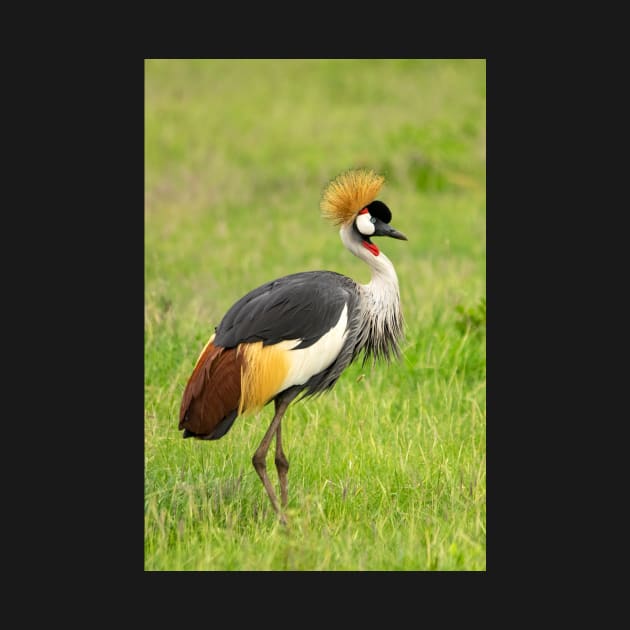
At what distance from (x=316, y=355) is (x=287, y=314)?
0.25 metres

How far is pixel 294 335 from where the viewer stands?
4.94 metres

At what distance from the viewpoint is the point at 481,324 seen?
7.00 m

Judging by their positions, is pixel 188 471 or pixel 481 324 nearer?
pixel 188 471

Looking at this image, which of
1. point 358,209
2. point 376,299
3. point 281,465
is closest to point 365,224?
point 358,209

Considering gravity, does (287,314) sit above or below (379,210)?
below

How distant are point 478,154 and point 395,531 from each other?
8.04 meters

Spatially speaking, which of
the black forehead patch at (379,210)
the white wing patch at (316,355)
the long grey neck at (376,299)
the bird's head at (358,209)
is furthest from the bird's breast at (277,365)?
the black forehead patch at (379,210)

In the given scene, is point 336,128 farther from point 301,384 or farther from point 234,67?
point 301,384

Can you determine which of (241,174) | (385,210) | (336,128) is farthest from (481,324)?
(336,128)

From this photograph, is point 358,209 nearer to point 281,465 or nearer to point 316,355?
point 316,355

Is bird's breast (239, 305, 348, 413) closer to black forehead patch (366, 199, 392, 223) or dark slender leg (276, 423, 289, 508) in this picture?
dark slender leg (276, 423, 289, 508)

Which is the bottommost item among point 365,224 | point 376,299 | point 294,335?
point 294,335

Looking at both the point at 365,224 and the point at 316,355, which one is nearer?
the point at 316,355

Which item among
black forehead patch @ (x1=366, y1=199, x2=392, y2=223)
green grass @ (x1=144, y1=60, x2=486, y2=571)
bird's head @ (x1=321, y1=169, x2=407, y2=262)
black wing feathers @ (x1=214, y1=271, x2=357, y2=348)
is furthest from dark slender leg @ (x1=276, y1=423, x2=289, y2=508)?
black forehead patch @ (x1=366, y1=199, x2=392, y2=223)
